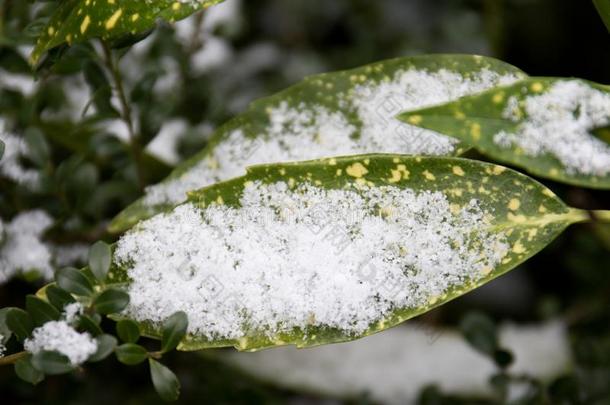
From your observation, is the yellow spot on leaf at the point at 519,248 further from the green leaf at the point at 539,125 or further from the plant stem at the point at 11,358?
the plant stem at the point at 11,358

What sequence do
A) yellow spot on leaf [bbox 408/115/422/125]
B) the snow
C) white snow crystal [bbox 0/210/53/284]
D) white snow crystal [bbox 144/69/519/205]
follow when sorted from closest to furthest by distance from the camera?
yellow spot on leaf [bbox 408/115/422/125] < white snow crystal [bbox 144/69/519/205] < white snow crystal [bbox 0/210/53/284] < the snow

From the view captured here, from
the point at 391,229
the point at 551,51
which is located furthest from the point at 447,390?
the point at 551,51

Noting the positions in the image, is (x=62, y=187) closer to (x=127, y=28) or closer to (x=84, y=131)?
(x=84, y=131)

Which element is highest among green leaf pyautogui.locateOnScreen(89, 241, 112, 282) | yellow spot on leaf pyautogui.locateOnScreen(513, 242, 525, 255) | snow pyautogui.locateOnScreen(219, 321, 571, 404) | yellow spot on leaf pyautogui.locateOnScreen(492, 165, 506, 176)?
yellow spot on leaf pyautogui.locateOnScreen(492, 165, 506, 176)

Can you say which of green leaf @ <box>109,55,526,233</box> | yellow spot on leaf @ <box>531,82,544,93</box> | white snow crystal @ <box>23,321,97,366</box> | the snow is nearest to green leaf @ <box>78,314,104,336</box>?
white snow crystal @ <box>23,321,97,366</box>

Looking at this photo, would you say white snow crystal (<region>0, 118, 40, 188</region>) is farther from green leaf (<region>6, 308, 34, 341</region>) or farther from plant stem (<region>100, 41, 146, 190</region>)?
green leaf (<region>6, 308, 34, 341</region>)

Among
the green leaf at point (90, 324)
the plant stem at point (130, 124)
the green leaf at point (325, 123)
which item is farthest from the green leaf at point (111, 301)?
the plant stem at point (130, 124)
